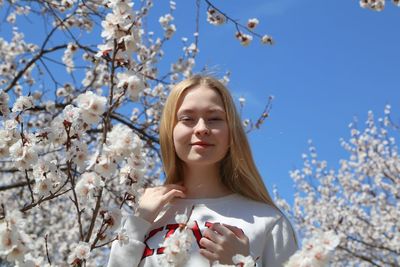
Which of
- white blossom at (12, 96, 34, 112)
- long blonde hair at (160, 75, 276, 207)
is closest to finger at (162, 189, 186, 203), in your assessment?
long blonde hair at (160, 75, 276, 207)

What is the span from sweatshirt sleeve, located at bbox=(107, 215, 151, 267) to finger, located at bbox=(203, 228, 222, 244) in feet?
0.95

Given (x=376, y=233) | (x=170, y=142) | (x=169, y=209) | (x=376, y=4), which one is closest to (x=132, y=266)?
(x=169, y=209)

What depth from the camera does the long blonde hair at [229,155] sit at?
2.14 meters

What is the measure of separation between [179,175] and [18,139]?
711mm

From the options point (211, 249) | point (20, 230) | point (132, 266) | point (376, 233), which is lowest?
point (376, 233)

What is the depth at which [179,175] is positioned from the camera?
2273 millimetres

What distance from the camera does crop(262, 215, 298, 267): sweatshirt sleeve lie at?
1.89 m

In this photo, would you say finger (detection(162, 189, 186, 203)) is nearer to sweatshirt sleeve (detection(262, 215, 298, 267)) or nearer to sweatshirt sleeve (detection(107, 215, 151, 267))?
sweatshirt sleeve (detection(107, 215, 151, 267))

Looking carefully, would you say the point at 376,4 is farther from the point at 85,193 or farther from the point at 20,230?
the point at 20,230

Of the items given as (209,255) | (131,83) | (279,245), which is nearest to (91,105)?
(131,83)

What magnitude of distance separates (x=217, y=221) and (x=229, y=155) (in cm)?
36

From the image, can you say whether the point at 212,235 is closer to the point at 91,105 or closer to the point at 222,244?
the point at 222,244

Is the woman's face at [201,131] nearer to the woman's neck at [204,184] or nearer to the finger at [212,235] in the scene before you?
the woman's neck at [204,184]

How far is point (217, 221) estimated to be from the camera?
1949 mm
